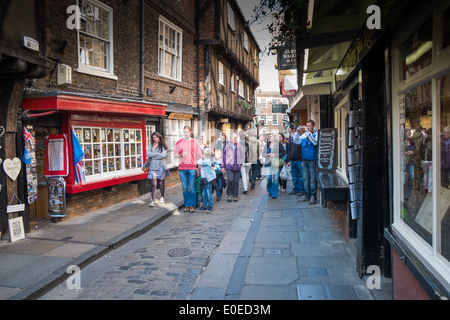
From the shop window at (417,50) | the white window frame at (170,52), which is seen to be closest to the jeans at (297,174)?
the white window frame at (170,52)

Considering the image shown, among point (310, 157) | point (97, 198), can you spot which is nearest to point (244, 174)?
point (310, 157)

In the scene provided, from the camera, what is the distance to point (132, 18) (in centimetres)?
1027

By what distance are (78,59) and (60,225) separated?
3673 millimetres

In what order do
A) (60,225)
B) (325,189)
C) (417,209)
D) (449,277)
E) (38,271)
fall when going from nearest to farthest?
(449,277), (417,209), (38,271), (325,189), (60,225)

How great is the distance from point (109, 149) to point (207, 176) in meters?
2.68

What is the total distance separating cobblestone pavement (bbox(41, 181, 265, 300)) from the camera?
4.17m

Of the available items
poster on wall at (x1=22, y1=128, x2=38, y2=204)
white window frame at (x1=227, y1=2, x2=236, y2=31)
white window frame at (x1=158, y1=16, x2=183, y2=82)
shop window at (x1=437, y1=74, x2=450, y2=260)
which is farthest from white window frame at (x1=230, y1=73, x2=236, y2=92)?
shop window at (x1=437, y1=74, x2=450, y2=260)

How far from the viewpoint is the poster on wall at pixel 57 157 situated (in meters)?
7.32

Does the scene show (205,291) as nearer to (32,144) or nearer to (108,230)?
(108,230)

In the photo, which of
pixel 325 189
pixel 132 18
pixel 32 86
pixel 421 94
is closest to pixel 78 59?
pixel 32 86

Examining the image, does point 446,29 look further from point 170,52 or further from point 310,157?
point 170,52

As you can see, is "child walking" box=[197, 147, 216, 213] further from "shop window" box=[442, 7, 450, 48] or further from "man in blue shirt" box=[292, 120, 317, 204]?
"shop window" box=[442, 7, 450, 48]

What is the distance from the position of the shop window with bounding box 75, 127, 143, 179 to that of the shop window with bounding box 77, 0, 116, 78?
1.46m

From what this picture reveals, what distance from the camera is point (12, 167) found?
6141 mm
